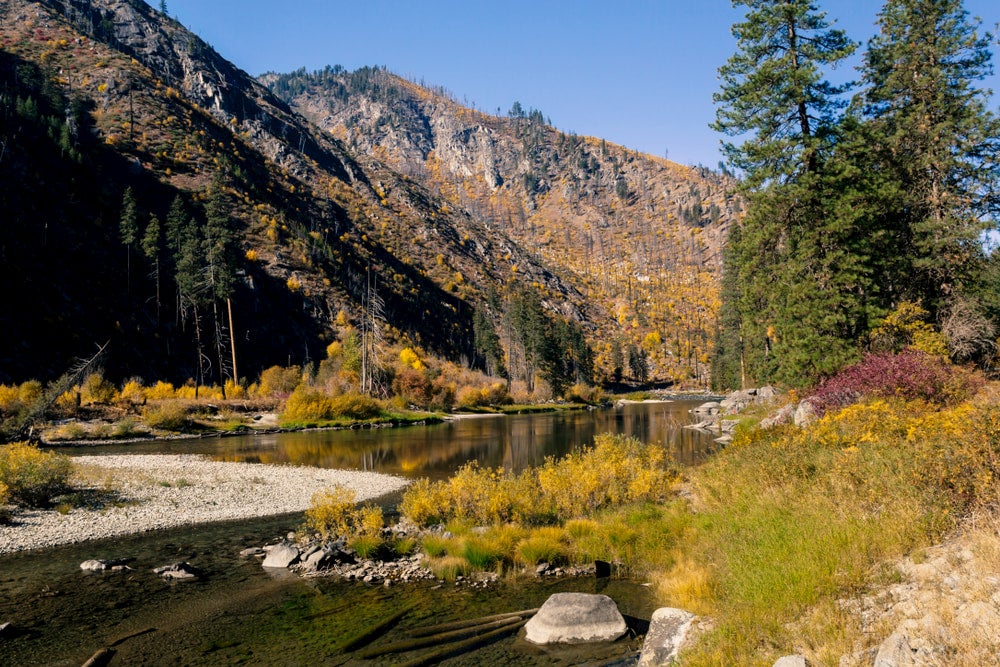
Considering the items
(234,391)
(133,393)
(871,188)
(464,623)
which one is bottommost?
(464,623)

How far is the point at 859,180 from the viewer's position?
77.5ft

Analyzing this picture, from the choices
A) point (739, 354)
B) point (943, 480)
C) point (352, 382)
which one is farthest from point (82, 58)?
point (943, 480)

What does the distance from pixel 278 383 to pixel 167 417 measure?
1735cm

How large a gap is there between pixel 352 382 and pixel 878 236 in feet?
181

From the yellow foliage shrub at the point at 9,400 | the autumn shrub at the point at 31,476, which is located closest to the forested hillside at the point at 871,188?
the autumn shrub at the point at 31,476

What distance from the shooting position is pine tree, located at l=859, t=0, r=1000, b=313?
2342 centimetres

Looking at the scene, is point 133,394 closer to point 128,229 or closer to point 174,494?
point 128,229

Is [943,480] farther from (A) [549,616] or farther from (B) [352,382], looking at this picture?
(B) [352,382]

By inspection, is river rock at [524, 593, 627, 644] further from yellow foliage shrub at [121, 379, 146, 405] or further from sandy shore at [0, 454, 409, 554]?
yellow foliage shrub at [121, 379, 146, 405]

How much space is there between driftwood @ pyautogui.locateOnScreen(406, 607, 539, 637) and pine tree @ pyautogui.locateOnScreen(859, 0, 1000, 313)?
74.1 ft

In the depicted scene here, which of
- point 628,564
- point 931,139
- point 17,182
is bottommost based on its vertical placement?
point 628,564

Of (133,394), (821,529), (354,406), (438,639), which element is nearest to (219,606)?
(438,639)

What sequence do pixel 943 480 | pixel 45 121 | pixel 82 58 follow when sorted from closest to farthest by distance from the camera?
pixel 943 480, pixel 45 121, pixel 82 58

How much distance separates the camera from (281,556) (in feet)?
46.1
